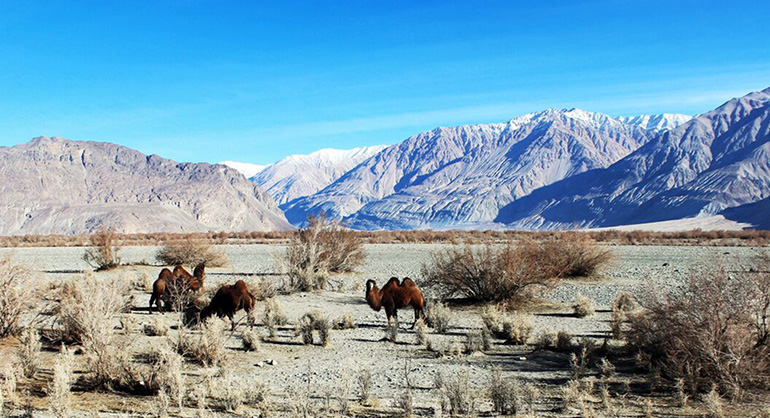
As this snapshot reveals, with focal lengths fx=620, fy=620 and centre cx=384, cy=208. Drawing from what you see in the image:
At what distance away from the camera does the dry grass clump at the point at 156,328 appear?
10906mm

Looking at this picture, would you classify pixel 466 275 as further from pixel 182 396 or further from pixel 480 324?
pixel 182 396

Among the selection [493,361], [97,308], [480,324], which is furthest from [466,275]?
[97,308]

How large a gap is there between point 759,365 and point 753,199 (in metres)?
161

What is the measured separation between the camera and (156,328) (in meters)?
11.1

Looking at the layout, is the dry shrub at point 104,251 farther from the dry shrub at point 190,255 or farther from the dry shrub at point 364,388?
the dry shrub at point 364,388

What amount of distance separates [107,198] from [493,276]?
177 m

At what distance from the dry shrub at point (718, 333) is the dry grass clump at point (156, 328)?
8026 mm

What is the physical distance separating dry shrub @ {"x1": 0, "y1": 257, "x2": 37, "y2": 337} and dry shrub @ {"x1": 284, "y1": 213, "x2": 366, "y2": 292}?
8957 mm

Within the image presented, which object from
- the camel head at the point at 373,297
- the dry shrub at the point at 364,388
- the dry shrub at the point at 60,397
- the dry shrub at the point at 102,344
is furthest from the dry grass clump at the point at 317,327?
the dry shrub at the point at 60,397

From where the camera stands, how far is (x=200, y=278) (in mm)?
14922

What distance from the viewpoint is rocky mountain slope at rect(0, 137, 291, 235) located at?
138 meters

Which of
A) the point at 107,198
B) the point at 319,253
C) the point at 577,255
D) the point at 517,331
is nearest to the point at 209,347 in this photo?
the point at 517,331

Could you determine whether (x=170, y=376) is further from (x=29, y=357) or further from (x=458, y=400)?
(x=458, y=400)

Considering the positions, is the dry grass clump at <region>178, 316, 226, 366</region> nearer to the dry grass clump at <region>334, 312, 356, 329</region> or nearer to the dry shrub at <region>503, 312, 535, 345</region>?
the dry grass clump at <region>334, 312, 356, 329</region>
